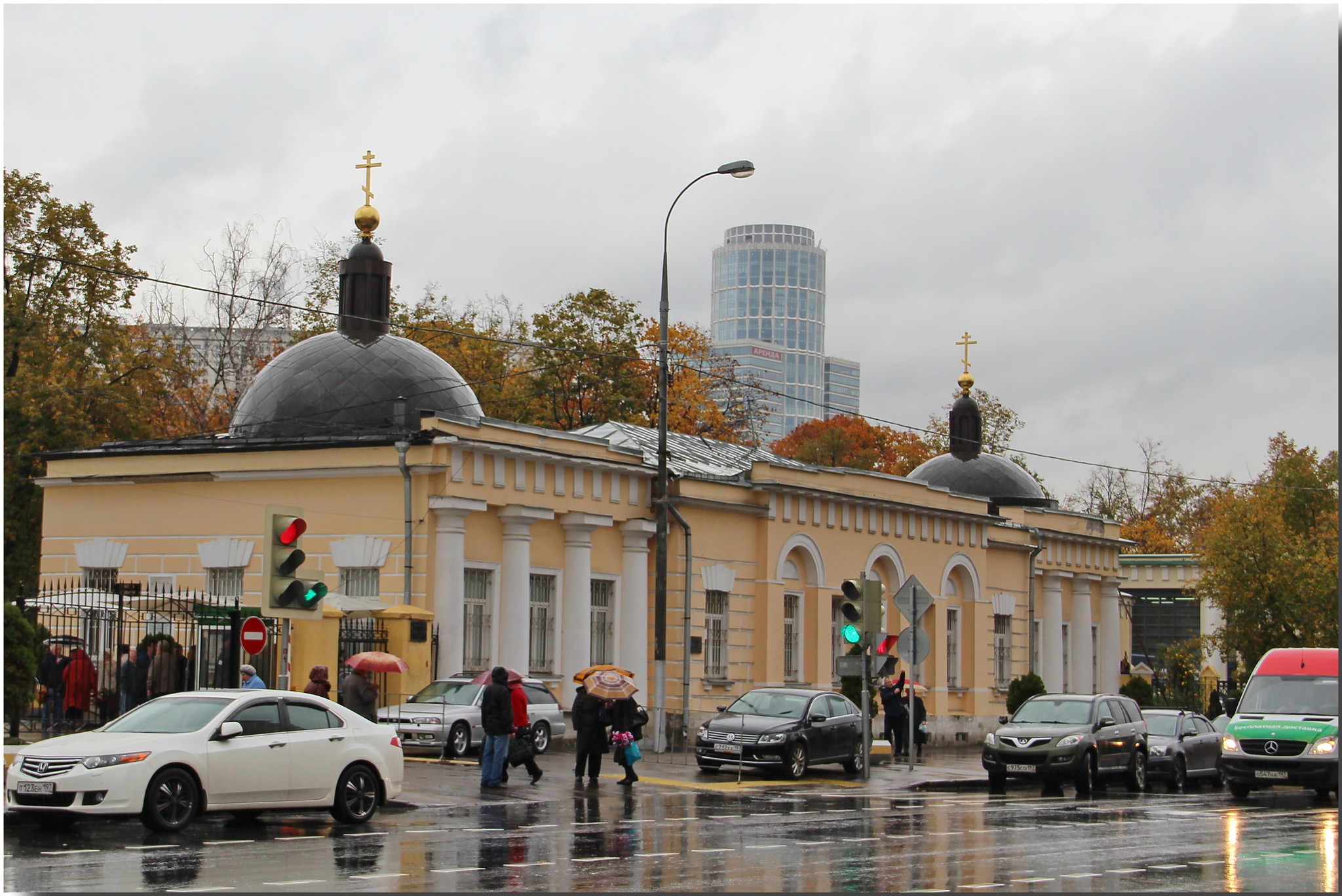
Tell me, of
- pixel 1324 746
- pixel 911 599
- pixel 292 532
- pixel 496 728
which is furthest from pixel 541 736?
pixel 1324 746

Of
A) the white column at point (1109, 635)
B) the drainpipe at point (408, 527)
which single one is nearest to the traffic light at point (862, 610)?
the drainpipe at point (408, 527)

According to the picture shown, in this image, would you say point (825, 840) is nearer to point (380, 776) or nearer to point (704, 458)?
point (380, 776)

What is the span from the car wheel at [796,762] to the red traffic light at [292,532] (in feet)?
33.0

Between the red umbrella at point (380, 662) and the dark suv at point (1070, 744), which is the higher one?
the red umbrella at point (380, 662)

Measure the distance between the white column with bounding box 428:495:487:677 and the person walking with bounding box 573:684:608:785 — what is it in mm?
6280

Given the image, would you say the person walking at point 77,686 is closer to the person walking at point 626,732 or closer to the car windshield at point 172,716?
the person walking at point 626,732

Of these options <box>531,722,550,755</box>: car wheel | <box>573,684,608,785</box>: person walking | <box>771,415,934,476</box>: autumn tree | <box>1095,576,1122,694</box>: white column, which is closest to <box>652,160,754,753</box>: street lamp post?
<box>531,722,550,755</box>: car wheel

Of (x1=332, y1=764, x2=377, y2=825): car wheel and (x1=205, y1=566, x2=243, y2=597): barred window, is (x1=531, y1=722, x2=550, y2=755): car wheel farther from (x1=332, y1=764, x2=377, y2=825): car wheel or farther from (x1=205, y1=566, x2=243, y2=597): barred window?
(x1=332, y1=764, x2=377, y2=825): car wheel

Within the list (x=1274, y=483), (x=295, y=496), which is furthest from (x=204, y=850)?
(x=1274, y=483)

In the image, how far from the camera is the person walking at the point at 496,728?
875 inches

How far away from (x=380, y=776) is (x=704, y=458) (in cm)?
2210

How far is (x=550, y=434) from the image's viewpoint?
32.6m

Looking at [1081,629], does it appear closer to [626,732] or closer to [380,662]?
[626,732]

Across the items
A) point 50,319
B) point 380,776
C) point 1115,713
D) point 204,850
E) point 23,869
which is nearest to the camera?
point 23,869
